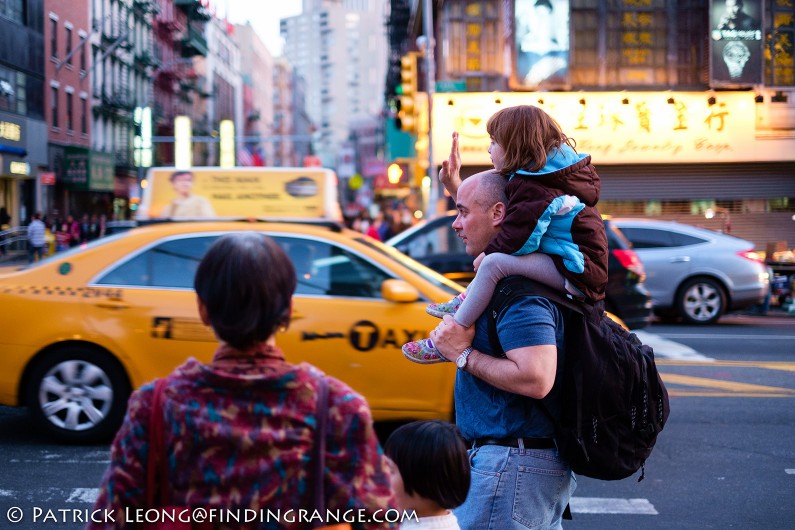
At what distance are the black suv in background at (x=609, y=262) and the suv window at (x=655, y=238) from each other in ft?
11.0

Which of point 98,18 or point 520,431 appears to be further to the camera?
point 98,18

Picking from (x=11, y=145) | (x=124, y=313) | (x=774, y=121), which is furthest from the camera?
(x=11, y=145)

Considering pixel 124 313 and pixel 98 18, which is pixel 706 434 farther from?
pixel 98 18

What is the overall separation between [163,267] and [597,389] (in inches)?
198

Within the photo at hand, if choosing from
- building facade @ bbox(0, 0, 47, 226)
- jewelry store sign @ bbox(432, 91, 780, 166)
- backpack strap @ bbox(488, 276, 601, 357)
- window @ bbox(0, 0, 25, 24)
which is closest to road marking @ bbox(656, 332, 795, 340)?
backpack strap @ bbox(488, 276, 601, 357)

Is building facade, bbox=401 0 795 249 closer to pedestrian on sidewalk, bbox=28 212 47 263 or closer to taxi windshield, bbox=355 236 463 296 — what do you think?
pedestrian on sidewalk, bbox=28 212 47 263

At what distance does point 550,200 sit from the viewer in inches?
110

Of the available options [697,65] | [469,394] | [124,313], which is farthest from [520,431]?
[697,65]

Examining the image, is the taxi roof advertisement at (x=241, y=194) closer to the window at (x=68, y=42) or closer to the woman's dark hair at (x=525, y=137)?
the woman's dark hair at (x=525, y=137)

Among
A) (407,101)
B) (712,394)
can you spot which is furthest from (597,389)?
(407,101)

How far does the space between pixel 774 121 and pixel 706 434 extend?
76.6 ft

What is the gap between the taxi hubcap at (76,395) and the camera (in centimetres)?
711

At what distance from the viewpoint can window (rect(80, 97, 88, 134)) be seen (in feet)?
163

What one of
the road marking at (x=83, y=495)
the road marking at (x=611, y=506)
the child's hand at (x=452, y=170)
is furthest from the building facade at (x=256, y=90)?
the child's hand at (x=452, y=170)
